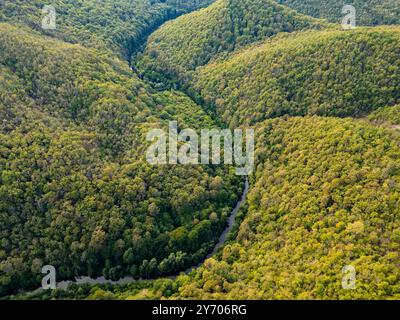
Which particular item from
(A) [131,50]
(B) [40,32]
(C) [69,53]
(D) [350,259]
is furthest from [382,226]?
(A) [131,50]

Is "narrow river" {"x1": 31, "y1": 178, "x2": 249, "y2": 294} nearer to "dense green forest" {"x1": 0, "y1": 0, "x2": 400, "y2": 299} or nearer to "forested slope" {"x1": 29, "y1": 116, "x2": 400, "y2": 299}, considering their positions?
"dense green forest" {"x1": 0, "y1": 0, "x2": 400, "y2": 299}

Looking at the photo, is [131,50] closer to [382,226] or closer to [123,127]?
[123,127]

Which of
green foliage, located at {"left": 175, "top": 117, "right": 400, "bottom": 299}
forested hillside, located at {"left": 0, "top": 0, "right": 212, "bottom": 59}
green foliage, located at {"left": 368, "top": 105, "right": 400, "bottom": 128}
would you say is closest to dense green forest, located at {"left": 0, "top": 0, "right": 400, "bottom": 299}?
green foliage, located at {"left": 175, "top": 117, "right": 400, "bottom": 299}

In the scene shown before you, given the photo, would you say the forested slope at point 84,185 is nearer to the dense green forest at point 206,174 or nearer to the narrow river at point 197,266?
the dense green forest at point 206,174

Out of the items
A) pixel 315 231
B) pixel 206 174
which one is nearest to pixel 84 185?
pixel 206 174

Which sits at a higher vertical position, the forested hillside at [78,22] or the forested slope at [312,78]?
the forested hillside at [78,22]

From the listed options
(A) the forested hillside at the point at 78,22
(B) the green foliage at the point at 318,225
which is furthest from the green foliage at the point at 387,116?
(A) the forested hillside at the point at 78,22
